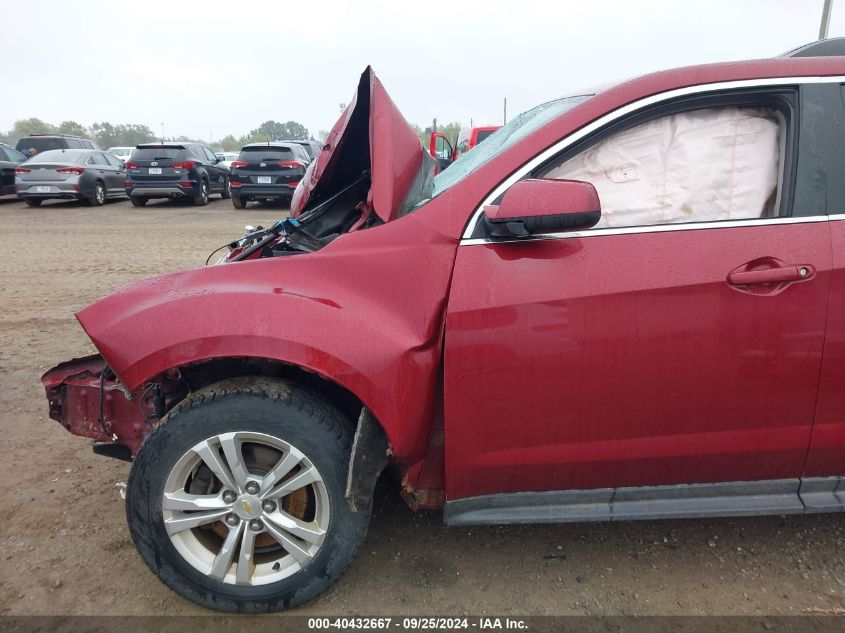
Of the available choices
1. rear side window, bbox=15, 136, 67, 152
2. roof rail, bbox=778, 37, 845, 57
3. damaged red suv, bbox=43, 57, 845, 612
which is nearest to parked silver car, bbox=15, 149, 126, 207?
rear side window, bbox=15, 136, 67, 152

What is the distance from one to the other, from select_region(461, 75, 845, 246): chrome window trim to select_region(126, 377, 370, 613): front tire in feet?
2.79

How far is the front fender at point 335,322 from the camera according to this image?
1.95 metres

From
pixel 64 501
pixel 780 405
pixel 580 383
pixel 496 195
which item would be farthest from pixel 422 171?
pixel 64 501

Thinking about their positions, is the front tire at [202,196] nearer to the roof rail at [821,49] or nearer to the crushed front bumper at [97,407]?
the crushed front bumper at [97,407]

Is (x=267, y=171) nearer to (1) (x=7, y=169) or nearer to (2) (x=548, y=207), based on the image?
(1) (x=7, y=169)

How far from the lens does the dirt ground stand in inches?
85.3

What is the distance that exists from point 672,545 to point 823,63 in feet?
6.20

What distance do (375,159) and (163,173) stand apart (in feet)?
45.2

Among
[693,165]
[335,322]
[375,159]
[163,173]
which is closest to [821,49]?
[693,165]

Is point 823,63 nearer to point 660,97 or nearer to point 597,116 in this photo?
point 660,97

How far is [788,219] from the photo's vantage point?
1949 millimetres

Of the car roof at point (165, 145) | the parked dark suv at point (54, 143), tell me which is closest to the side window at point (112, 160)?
the parked dark suv at point (54, 143)

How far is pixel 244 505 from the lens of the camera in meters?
2.07

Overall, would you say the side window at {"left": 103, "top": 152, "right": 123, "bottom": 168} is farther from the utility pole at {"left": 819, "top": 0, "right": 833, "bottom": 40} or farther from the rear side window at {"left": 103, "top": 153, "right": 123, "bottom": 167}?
the utility pole at {"left": 819, "top": 0, "right": 833, "bottom": 40}
